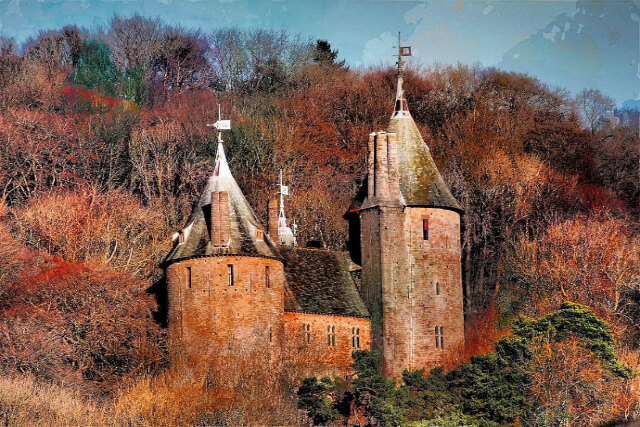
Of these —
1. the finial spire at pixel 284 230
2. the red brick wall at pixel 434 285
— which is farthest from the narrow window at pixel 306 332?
the finial spire at pixel 284 230

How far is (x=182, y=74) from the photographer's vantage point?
103m

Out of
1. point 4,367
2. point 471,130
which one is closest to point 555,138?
point 471,130

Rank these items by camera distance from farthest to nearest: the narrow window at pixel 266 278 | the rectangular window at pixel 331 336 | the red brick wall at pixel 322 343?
the rectangular window at pixel 331 336 → the red brick wall at pixel 322 343 → the narrow window at pixel 266 278

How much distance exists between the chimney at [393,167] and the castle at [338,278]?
6 cm

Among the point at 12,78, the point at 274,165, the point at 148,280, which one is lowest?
the point at 148,280

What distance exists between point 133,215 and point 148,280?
325 inches

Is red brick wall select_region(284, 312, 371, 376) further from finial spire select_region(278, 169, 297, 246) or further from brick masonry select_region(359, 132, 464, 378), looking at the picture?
finial spire select_region(278, 169, 297, 246)

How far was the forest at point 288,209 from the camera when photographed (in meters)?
54.6

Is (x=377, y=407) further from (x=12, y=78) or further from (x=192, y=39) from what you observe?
(x=192, y=39)

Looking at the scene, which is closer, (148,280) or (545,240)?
(148,280)

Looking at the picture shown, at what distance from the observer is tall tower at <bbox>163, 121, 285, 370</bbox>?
55.2m

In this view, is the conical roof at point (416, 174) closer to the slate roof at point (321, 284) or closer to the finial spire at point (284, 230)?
the slate roof at point (321, 284)

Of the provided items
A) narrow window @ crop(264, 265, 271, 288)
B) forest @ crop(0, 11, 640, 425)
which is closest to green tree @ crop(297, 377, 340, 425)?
forest @ crop(0, 11, 640, 425)

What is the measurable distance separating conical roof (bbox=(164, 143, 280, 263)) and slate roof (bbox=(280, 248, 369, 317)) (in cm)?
258
